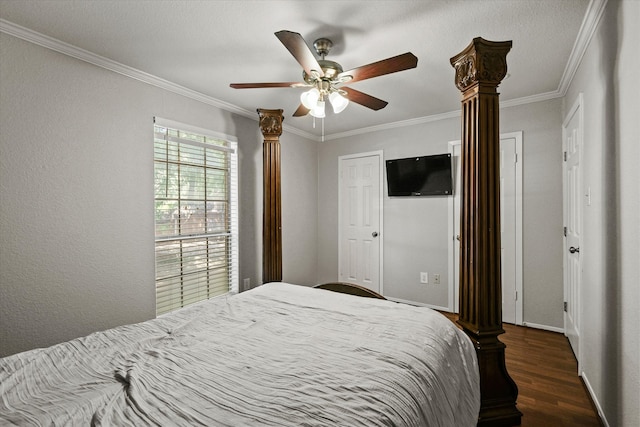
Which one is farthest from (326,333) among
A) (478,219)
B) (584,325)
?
(584,325)

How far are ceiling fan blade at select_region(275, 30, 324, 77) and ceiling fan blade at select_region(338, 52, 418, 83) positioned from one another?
20 cm

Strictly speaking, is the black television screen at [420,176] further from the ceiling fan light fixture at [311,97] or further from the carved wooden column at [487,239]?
the ceiling fan light fixture at [311,97]

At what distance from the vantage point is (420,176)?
3.76m

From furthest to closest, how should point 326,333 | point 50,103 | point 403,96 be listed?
point 403,96 < point 50,103 < point 326,333

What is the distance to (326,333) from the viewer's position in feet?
4.72

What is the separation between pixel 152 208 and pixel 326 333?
201 cm

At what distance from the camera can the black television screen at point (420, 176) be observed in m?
3.59

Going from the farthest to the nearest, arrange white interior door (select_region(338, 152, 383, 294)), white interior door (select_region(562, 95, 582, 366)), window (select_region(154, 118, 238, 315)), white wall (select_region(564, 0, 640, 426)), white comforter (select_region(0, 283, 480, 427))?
white interior door (select_region(338, 152, 383, 294)) < window (select_region(154, 118, 238, 315)) < white interior door (select_region(562, 95, 582, 366)) < white wall (select_region(564, 0, 640, 426)) < white comforter (select_region(0, 283, 480, 427))

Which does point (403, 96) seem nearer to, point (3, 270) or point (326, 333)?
point (326, 333)

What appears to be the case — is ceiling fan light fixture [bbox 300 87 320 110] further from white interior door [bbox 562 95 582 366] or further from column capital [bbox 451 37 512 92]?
white interior door [bbox 562 95 582 366]

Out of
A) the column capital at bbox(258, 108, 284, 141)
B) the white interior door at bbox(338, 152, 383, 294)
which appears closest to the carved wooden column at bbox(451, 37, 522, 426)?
the column capital at bbox(258, 108, 284, 141)

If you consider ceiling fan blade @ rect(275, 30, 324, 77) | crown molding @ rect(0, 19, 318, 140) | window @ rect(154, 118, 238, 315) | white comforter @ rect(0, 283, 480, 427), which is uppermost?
crown molding @ rect(0, 19, 318, 140)

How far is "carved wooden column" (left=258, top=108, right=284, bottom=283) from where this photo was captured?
10.0 ft

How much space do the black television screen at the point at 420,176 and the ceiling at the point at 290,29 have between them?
3.66 ft
